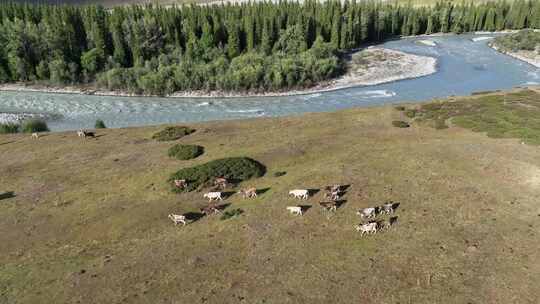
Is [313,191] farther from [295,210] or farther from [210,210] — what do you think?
[210,210]

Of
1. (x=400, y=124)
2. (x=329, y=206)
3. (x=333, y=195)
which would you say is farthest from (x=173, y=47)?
(x=329, y=206)

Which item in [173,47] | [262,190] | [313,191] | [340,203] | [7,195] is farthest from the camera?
[173,47]

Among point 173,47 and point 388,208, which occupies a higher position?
point 173,47

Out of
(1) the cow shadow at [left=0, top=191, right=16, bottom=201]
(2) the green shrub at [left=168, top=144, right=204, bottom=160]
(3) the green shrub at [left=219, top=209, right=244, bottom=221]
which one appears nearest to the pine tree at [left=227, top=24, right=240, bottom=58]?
(2) the green shrub at [left=168, top=144, right=204, bottom=160]

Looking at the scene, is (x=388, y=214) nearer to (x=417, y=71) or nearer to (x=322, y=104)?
(x=322, y=104)

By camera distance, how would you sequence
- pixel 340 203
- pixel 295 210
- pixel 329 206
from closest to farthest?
pixel 295 210 → pixel 329 206 → pixel 340 203

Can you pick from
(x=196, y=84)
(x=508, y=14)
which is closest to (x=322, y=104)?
(x=196, y=84)
